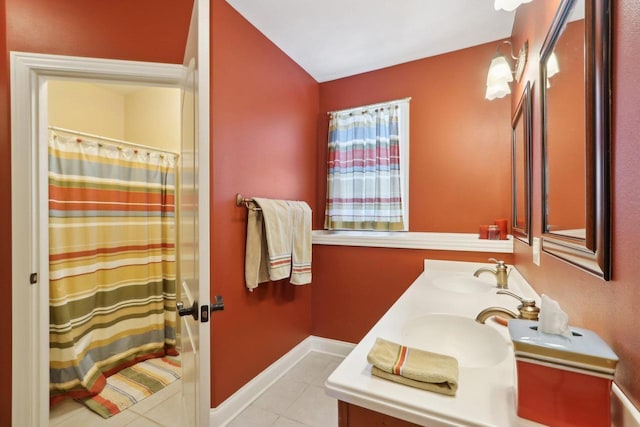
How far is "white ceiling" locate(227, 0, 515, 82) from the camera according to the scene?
5.61ft

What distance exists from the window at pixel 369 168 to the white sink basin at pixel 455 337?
48.6 inches

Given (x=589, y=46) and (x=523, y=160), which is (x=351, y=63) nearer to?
(x=523, y=160)

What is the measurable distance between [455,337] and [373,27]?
1.93 meters

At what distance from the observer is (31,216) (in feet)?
4.34

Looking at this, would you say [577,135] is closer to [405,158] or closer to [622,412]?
[622,412]

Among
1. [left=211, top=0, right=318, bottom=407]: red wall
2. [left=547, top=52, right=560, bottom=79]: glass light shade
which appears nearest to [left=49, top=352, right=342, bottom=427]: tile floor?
[left=211, top=0, right=318, bottom=407]: red wall

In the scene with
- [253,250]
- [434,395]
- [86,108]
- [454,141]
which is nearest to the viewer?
[434,395]

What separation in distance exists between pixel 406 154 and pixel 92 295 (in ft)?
8.51

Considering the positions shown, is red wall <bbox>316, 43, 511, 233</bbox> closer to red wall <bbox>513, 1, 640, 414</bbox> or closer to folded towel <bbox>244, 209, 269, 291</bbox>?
folded towel <bbox>244, 209, 269, 291</bbox>

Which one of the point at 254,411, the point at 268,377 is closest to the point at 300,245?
the point at 268,377

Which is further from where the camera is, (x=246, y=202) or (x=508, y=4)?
(x=246, y=202)

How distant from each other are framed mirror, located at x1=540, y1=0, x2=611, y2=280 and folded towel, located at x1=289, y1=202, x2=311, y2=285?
1483mm

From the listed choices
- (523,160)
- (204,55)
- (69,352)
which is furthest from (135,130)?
(523,160)

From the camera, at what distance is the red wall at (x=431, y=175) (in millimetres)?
2002
